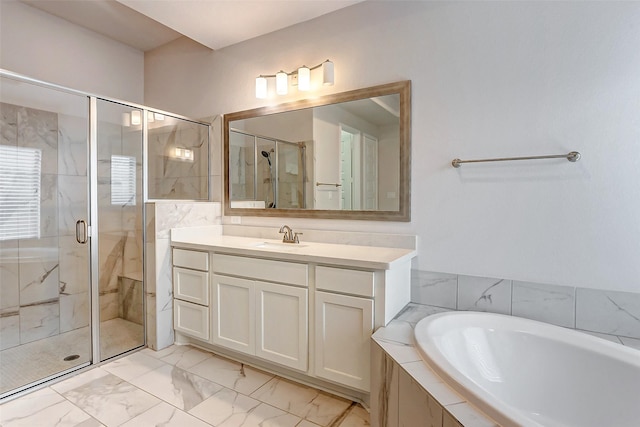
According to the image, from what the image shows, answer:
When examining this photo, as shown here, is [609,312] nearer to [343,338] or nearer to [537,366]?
[537,366]

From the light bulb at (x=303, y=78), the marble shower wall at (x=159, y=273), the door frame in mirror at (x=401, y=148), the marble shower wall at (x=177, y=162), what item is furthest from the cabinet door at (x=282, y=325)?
the light bulb at (x=303, y=78)

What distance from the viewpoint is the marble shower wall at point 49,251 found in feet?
7.86

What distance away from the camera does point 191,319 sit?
2.46 m

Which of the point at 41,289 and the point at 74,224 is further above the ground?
the point at 74,224

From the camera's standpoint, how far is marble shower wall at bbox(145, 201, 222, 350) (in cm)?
245

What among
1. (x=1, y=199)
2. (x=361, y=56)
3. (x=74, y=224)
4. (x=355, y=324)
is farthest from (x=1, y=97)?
(x=355, y=324)

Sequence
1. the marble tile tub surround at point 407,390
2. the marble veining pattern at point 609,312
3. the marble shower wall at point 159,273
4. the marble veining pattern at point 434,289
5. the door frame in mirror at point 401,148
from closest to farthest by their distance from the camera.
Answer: the marble tile tub surround at point 407,390 → the marble veining pattern at point 609,312 → the marble veining pattern at point 434,289 → the door frame in mirror at point 401,148 → the marble shower wall at point 159,273

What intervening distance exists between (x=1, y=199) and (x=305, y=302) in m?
Result: 2.17

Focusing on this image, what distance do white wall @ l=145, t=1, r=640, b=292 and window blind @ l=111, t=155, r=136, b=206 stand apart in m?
1.67

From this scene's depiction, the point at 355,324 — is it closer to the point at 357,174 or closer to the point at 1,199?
the point at 357,174

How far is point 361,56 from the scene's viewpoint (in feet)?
7.38

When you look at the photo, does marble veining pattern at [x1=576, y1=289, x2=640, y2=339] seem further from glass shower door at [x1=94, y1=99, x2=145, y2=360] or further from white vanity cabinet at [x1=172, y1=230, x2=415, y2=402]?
glass shower door at [x1=94, y1=99, x2=145, y2=360]

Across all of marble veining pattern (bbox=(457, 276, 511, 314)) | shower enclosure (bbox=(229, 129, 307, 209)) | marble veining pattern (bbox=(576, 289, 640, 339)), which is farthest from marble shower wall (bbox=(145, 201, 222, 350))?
marble veining pattern (bbox=(576, 289, 640, 339))

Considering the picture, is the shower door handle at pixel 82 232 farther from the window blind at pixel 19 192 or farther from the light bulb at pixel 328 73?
the light bulb at pixel 328 73
